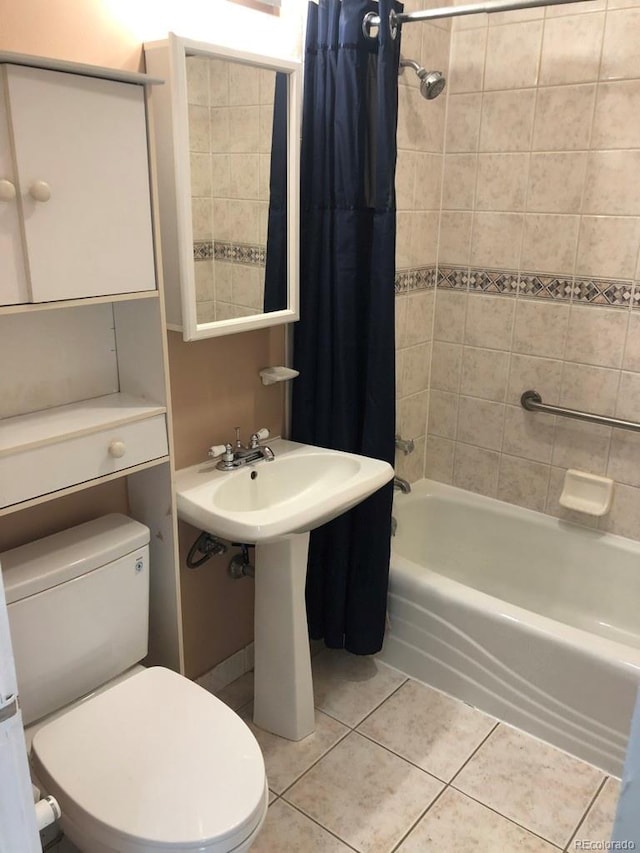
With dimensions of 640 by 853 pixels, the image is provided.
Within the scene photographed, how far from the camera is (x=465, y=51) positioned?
2.48 meters

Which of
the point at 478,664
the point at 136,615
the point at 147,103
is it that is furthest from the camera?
the point at 478,664

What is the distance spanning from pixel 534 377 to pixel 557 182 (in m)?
0.66

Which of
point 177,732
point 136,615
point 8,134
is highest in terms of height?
point 8,134

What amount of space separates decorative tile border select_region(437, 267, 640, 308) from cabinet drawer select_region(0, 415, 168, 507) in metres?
1.44

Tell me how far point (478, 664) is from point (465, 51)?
80.2 inches

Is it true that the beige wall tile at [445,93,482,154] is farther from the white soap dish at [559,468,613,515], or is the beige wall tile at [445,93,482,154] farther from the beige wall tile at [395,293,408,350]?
the white soap dish at [559,468,613,515]

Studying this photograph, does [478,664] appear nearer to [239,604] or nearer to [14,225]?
[239,604]

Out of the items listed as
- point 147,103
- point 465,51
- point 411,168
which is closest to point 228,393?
point 147,103

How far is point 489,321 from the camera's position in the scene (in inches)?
104

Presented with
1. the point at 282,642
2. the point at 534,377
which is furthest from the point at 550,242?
the point at 282,642

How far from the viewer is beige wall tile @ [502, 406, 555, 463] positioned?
2.60 metres

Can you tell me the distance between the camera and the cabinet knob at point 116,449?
1552 millimetres

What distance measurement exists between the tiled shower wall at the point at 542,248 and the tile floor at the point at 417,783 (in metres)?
0.89

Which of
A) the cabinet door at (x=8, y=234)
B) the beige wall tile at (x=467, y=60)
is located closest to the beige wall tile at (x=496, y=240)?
the beige wall tile at (x=467, y=60)
